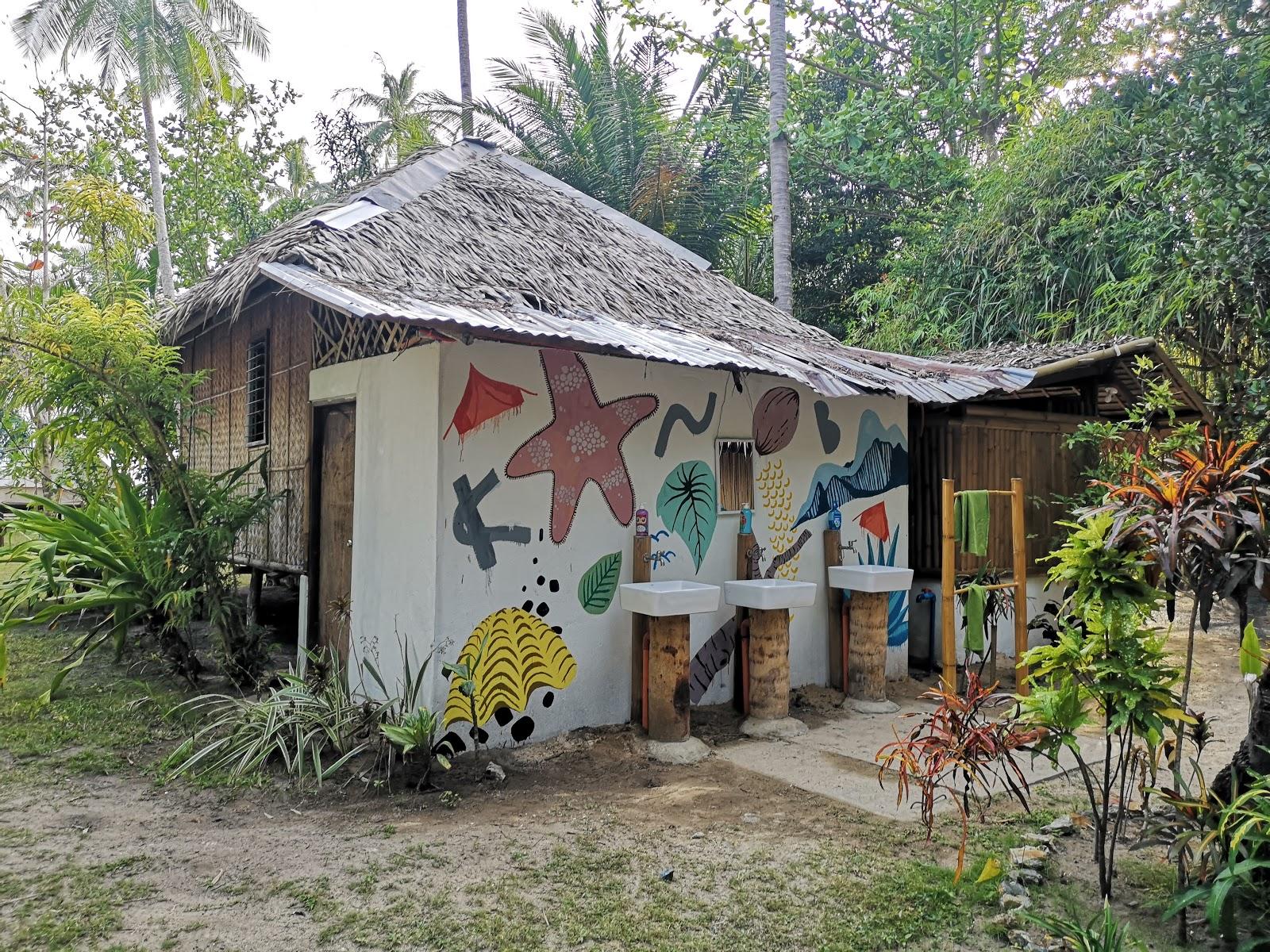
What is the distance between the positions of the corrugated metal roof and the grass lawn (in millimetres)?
2515

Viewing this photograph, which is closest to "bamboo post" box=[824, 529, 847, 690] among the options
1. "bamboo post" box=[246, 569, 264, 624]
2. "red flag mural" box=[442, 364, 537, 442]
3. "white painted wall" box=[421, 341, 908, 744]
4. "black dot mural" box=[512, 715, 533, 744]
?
"white painted wall" box=[421, 341, 908, 744]

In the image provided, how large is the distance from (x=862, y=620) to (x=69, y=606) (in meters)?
5.94

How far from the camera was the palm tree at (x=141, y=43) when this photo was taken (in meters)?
15.4

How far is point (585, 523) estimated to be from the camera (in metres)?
5.94

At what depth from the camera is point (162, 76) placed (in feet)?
51.8

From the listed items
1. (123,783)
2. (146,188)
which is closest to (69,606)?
(123,783)

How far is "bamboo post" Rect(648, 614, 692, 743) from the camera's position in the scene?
5699mm

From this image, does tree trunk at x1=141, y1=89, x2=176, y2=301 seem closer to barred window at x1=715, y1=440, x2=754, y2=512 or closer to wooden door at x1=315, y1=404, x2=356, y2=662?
wooden door at x1=315, y1=404, x2=356, y2=662

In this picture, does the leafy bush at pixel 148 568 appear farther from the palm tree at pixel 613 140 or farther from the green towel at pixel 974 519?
the palm tree at pixel 613 140

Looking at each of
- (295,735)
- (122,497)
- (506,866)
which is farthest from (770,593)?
(122,497)

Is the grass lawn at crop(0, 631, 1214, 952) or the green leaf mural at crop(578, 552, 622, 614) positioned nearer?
the grass lawn at crop(0, 631, 1214, 952)

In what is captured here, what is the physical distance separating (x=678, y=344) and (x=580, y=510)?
4.25ft

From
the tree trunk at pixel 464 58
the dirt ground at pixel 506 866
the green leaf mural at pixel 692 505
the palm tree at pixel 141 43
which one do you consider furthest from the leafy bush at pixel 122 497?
the tree trunk at pixel 464 58

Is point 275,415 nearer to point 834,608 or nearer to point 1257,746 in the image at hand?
point 834,608
